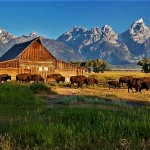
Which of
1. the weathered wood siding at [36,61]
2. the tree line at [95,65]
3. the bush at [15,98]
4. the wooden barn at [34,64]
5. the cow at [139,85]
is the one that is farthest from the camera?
the tree line at [95,65]

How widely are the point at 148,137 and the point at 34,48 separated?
4895 centimetres

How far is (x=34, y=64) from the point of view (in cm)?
5634

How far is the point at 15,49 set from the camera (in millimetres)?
61875

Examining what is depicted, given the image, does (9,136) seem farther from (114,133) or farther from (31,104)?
(31,104)

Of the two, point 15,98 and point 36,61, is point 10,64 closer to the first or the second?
point 36,61

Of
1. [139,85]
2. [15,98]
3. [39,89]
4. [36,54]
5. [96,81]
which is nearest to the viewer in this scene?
[15,98]

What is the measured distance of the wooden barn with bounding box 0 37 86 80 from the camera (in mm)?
54197

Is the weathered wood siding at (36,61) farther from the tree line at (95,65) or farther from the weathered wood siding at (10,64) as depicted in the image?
the tree line at (95,65)

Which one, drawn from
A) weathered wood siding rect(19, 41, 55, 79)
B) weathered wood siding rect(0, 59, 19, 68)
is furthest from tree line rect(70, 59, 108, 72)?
weathered wood siding rect(0, 59, 19, 68)

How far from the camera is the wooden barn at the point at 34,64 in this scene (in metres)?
54.2

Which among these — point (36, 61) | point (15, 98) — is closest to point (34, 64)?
point (36, 61)

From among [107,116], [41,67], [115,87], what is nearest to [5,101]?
[107,116]

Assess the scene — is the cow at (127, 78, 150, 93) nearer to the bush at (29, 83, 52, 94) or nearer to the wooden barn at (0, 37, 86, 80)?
the bush at (29, 83, 52, 94)

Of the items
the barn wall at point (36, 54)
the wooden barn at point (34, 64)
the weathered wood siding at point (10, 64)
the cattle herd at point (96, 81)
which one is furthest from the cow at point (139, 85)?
the barn wall at point (36, 54)
